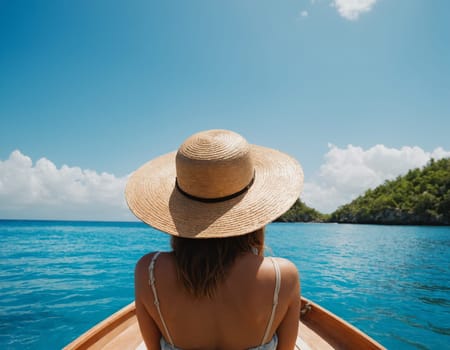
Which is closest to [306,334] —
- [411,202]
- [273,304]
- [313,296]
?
[273,304]

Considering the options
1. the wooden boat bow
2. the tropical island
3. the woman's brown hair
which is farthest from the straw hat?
the tropical island

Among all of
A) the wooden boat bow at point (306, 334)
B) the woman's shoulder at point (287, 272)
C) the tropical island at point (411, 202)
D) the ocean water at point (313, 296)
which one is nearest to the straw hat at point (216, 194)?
the woman's shoulder at point (287, 272)

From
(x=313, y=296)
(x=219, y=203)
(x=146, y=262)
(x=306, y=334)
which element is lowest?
(x=313, y=296)

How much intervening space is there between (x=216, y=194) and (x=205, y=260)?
0.30 meters

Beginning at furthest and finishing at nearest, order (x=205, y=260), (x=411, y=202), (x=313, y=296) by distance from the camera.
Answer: (x=411, y=202), (x=313, y=296), (x=205, y=260)

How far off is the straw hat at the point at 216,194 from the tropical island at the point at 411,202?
45567 millimetres

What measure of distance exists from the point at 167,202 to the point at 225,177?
337 millimetres

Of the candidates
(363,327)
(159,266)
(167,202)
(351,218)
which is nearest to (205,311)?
(159,266)

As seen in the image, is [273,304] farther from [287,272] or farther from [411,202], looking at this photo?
[411,202]

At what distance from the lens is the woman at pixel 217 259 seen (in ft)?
4.03

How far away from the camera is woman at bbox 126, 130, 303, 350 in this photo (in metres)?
1.23

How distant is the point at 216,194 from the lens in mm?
1273

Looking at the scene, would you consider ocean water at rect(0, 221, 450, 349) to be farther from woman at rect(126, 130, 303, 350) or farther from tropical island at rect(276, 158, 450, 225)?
tropical island at rect(276, 158, 450, 225)

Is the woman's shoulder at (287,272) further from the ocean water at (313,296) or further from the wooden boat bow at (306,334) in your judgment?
the ocean water at (313,296)
